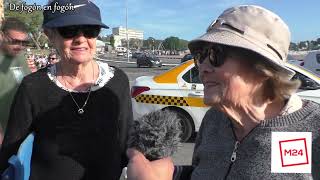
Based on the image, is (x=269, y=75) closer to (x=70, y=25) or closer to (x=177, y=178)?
(x=177, y=178)

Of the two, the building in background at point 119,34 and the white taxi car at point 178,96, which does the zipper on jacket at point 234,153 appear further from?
the building in background at point 119,34

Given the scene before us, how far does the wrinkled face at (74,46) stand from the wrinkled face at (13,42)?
1.96 metres

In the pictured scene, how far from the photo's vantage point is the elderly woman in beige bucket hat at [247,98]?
1.56 meters

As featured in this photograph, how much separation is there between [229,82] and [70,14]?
3.16ft

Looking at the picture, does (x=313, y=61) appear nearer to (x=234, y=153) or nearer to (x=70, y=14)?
(x=70, y=14)

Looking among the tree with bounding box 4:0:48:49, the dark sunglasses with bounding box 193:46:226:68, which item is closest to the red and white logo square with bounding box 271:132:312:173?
the dark sunglasses with bounding box 193:46:226:68

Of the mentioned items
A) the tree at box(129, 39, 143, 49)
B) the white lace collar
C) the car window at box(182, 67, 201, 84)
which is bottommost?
the car window at box(182, 67, 201, 84)

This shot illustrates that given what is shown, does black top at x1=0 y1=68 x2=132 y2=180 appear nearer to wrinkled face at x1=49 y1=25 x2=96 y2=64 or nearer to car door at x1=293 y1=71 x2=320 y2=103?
wrinkled face at x1=49 y1=25 x2=96 y2=64

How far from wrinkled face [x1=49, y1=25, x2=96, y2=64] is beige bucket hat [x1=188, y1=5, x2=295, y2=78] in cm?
83

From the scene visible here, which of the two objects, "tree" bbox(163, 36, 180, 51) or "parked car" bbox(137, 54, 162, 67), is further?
"tree" bbox(163, 36, 180, 51)

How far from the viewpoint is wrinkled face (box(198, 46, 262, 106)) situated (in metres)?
1.67

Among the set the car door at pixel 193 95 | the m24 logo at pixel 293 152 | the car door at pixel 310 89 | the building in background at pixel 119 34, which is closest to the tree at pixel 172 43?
the building in background at pixel 119 34

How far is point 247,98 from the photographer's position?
172 centimetres

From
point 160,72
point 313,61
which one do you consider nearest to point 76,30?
point 313,61
